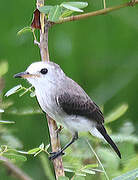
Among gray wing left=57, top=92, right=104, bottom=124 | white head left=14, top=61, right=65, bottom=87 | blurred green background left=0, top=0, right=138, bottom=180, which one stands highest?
white head left=14, top=61, right=65, bottom=87

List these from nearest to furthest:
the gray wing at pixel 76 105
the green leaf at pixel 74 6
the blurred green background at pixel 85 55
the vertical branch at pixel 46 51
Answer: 1. the green leaf at pixel 74 6
2. the vertical branch at pixel 46 51
3. the gray wing at pixel 76 105
4. the blurred green background at pixel 85 55

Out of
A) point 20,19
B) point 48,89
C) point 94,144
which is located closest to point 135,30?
point 20,19

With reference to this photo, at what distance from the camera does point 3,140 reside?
3.18 meters

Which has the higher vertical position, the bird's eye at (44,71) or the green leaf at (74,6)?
the green leaf at (74,6)

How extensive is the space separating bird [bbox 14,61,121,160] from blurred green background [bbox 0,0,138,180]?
162 centimetres

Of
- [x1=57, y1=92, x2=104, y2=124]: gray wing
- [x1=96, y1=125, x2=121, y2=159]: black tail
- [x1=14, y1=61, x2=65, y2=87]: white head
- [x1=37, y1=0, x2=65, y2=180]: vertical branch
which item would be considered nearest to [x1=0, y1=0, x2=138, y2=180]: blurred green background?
[x1=96, y1=125, x2=121, y2=159]: black tail

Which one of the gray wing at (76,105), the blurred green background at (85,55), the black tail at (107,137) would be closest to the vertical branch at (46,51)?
the gray wing at (76,105)

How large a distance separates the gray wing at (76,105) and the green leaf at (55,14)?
744mm

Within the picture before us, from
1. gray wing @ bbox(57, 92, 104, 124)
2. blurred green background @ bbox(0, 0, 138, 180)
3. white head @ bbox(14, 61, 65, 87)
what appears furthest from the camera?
blurred green background @ bbox(0, 0, 138, 180)

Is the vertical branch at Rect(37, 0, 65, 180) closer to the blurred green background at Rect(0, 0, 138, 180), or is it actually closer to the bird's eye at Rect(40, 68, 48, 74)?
the bird's eye at Rect(40, 68, 48, 74)

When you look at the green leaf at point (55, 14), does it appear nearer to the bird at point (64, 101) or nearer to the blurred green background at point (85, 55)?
the bird at point (64, 101)

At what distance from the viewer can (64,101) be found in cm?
282

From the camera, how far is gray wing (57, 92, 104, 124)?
2820mm

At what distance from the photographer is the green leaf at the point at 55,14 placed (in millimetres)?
2104
